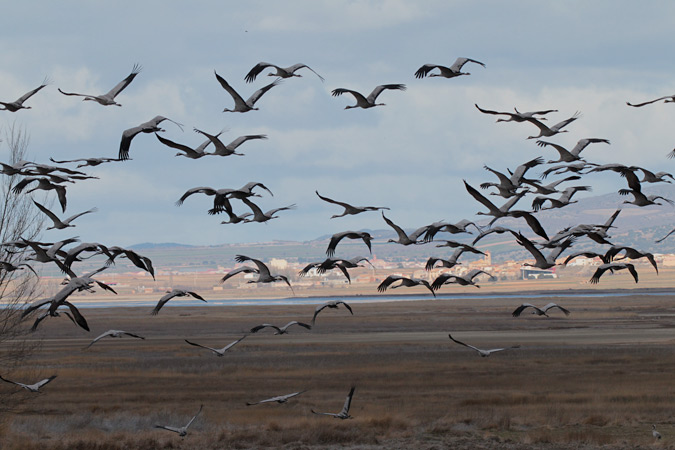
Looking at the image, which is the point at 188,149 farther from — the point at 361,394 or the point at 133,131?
the point at 361,394

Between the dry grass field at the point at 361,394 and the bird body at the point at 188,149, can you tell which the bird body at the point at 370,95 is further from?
the dry grass field at the point at 361,394

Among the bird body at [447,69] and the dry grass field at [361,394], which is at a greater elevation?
the bird body at [447,69]

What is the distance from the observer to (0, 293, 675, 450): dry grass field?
40781mm

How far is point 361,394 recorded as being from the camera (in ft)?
178

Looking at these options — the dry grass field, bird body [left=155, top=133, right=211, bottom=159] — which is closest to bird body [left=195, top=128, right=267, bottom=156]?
bird body [left=155, top=133, right=211, bottom=159]

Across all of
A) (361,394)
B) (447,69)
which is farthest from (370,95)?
(361,394)

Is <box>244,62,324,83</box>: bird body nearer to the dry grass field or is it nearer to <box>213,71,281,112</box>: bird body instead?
<box>213,71,281,112</box>: bird body

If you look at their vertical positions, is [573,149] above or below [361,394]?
above

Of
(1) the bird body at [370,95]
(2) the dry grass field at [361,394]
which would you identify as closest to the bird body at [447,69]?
(1) the bird body at [370,95]

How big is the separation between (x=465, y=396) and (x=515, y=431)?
9.98m

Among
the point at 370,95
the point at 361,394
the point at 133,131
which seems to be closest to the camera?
the point at 133,131

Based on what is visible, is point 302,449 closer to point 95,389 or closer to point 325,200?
point 325,200

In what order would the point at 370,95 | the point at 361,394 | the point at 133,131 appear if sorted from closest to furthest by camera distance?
the point at 133,131 < the point at 370,95 < the point at 361,394

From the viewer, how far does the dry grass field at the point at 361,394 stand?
40.8m
